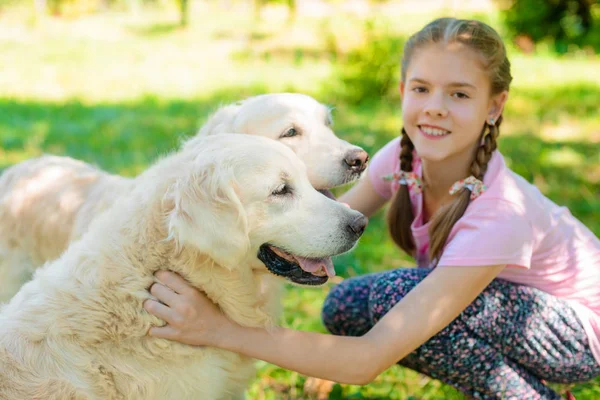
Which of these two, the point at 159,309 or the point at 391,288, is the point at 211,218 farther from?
the point at 391,288

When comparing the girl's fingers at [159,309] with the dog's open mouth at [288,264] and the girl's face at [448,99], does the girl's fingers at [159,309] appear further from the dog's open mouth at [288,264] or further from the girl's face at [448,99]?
the girl's face at [448,99]

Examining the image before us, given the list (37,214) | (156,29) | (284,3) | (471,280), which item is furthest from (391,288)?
(156,29)

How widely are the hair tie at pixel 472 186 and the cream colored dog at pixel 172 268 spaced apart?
0.59 meters

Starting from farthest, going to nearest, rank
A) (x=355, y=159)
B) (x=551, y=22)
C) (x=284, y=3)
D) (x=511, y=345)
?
(x=284, y=3) → (x=551, y=22) → (x=355, y=159) → (x=511, y=345)

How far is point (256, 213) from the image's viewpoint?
2.24 meters

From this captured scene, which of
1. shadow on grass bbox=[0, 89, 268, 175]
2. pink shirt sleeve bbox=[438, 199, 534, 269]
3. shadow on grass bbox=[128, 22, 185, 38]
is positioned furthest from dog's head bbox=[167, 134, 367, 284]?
shadow on grass bbox=[128, 22, 185, 38]

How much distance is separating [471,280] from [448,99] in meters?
0.81

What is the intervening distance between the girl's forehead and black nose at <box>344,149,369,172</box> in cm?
46

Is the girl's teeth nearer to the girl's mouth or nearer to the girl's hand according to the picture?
the girl's mouth

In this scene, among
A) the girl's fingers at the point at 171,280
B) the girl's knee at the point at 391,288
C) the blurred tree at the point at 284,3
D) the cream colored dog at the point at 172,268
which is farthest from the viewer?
the blurred tree at the point at 284,3

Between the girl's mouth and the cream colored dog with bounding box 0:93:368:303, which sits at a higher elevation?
the girl's mouth

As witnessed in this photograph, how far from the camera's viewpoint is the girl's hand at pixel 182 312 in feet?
7.07

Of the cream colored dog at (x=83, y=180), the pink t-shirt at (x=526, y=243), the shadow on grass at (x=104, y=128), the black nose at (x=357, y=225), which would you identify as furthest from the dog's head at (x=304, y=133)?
the shadow on grass at (x=104, y=128)

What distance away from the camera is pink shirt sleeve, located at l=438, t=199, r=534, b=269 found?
247cm
